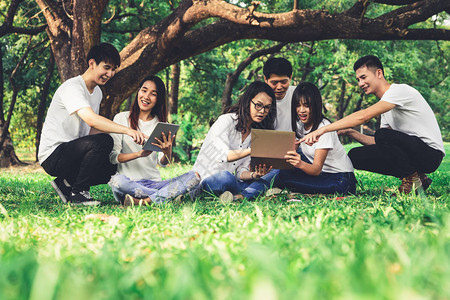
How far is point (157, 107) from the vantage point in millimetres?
4867

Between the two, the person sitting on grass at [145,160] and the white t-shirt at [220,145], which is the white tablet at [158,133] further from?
the white t-shirt at [220,145]

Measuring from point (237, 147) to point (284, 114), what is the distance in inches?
39.9

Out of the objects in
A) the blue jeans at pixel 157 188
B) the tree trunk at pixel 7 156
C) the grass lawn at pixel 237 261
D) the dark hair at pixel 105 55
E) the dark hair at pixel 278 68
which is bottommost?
the tree trunk at pixel 7 156

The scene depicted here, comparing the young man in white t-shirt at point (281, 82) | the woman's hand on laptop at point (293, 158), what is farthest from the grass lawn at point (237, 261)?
the young man in white t-shirt at point (281, 82)

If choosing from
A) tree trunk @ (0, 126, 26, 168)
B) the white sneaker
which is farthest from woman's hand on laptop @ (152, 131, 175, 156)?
tree trunk @ (0, 126, 26, 168)

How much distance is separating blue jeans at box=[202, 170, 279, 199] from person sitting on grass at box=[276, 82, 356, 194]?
42cm

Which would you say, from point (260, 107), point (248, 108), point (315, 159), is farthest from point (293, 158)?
point (248, 108)

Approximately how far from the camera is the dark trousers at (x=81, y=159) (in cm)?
450

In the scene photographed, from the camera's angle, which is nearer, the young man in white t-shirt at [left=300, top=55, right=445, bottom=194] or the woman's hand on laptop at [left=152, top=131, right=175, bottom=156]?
the woman's hand on laptop at [left=152, top=131, right=175, bottom=156]

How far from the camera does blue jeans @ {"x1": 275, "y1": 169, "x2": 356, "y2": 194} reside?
486 cm

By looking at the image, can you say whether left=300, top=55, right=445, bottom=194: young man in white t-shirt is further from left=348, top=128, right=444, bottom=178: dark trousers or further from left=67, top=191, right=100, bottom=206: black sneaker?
left=67, top=191, right=100, bottom=206: black sneaker

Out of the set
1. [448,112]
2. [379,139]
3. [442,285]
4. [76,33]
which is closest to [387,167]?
[379,139]

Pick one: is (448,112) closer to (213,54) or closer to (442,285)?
(213,54)

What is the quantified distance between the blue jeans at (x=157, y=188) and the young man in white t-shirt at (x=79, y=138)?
0.30 metres
